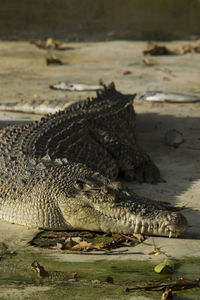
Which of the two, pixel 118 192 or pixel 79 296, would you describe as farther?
pixel 118 192

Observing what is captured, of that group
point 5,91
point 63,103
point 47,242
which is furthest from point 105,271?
point 5,91

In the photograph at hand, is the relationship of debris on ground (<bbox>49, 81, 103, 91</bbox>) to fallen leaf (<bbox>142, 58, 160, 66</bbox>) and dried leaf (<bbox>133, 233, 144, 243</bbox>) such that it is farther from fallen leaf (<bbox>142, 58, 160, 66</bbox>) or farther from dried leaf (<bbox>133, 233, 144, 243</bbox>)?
dried leaf (<bbox>133, 233, 144, 243</bbox>)

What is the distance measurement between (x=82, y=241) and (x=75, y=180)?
0.56 m

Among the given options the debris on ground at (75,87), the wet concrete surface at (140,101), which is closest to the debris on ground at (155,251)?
the wet concrete surface at (140,101)

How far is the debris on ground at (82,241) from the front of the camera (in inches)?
185

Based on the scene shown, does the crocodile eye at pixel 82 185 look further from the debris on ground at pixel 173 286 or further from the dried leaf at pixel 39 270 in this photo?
the debris on ground at pixel 173 286

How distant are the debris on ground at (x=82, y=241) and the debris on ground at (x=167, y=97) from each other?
5244mm

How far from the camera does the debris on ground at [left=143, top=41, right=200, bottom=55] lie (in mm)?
13930

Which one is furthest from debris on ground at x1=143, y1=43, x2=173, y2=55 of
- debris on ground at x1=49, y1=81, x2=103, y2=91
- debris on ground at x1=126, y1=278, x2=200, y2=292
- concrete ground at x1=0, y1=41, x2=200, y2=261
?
debris on ground at x1=126, y1=278, x2=200, y2=292

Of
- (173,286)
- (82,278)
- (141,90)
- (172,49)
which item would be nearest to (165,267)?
(173,286)

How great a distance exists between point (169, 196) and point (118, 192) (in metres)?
1.26

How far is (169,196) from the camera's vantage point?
19.9 feet

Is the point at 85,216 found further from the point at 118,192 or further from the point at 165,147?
the point at 165,147

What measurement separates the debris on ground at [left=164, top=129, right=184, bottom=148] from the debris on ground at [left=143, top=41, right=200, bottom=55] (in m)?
6.02
